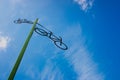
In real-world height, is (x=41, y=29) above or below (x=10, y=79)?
above

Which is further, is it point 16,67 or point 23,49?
point 23,49

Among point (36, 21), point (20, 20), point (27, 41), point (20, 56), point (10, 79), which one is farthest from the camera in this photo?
point (20, 20)

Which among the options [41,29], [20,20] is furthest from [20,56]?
[20,20]

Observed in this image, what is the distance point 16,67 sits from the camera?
537cm

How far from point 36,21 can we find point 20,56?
198 cm

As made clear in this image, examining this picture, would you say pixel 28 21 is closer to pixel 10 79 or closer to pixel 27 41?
pixel 27 41

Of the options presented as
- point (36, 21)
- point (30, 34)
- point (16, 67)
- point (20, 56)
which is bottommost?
point (16, 67)

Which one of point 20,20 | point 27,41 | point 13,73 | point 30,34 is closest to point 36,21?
point 30,34

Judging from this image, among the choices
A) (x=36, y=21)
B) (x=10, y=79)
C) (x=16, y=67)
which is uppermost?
(x=36, y=21)

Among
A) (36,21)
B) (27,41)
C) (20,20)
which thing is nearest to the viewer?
(27,41)

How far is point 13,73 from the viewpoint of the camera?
5.24m

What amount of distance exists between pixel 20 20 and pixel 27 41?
308 cm

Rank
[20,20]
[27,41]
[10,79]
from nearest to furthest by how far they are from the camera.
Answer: [10,79] → [27,41] → [20,20]

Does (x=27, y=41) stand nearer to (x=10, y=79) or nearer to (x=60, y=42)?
(x=10, y=79)
